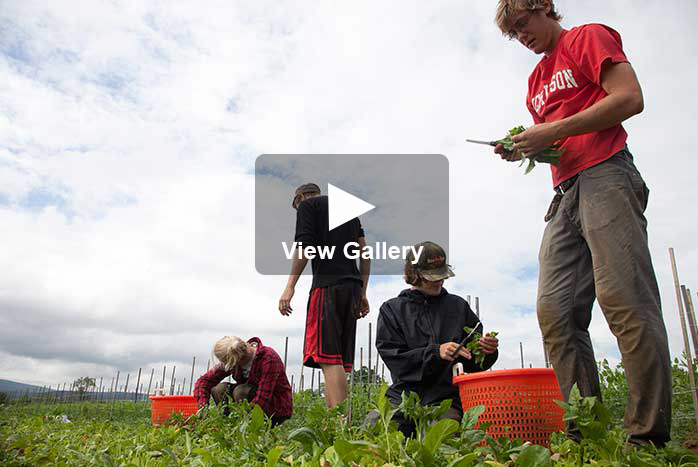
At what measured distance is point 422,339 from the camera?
2221 millimetres

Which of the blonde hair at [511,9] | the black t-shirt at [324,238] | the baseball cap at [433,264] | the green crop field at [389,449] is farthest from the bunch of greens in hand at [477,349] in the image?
the blonde hair at [511,9]

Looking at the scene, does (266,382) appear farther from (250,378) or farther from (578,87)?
(578,87)

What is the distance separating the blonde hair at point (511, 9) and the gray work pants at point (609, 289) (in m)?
0.57

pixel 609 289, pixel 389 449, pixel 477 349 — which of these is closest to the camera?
pixel 389 449

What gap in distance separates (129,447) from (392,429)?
40.4 inches

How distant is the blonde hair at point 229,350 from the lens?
3.19 m

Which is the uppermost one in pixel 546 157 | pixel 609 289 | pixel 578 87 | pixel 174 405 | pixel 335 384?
pixel 578 87

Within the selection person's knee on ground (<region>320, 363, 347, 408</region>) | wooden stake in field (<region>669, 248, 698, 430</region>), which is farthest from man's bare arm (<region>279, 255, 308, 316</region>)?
wooden stake in field (<region>669, 248, 698, 430</region>)

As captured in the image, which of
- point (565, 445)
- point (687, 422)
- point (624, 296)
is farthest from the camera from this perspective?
point (687, 422)

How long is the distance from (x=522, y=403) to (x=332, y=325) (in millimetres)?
1046

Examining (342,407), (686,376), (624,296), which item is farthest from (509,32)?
(686,376)

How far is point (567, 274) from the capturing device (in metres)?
1.63

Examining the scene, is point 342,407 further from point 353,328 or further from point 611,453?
point 353,328

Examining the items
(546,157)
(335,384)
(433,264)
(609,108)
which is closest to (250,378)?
(335,384)
